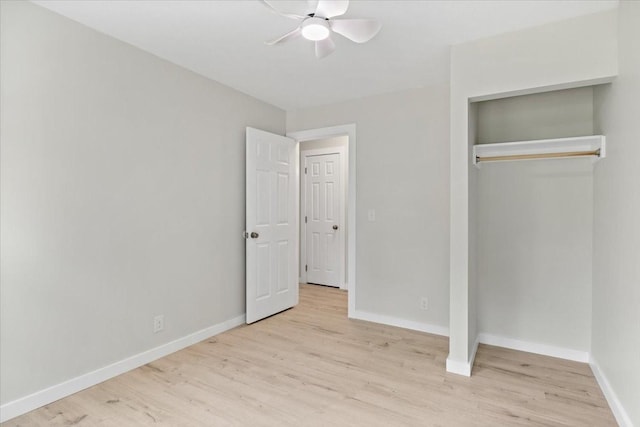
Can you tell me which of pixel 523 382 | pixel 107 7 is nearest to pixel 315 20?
pixel 107 7

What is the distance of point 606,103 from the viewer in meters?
2.31

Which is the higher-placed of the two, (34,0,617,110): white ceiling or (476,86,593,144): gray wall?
(34,0,617,110): white ceiling

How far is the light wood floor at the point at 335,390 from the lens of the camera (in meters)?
1.96

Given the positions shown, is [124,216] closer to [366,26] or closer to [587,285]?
[366,26]

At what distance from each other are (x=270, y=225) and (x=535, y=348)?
2.69m

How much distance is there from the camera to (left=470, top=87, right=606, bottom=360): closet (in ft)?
8.75

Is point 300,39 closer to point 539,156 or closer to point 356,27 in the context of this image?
point 356,27

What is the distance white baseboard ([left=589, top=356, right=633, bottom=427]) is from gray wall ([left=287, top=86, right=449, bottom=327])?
1130 mm

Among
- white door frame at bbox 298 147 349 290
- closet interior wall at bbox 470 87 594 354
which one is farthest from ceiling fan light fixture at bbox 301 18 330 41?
white door frame at bbox 298 147 349 290

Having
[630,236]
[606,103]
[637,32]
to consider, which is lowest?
[630,236]

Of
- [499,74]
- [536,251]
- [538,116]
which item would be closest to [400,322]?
[536,251]

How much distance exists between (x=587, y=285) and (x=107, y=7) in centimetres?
387

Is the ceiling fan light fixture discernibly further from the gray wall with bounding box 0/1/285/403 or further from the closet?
the gray wall with bounding box 0/1/285/403

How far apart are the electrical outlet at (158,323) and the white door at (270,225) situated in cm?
89
